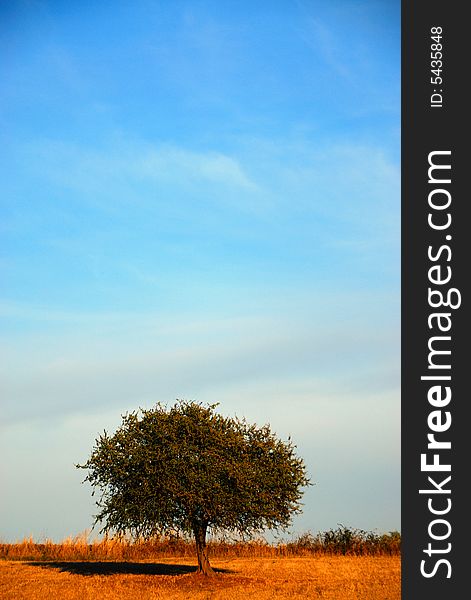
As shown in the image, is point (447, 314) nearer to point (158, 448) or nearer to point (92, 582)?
point (158, 448)

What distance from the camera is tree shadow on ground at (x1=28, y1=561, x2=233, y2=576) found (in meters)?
47.6

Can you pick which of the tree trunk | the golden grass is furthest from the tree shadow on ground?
the tree trunk

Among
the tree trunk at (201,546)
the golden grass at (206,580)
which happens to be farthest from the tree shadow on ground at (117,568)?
the tree trunk at (201,546)

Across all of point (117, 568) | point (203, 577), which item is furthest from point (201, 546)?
point (117, 568)

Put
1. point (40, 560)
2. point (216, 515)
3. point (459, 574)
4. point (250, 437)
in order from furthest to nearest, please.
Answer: point (40, 560) → point (250, 437) → point (216, 515) → point (459, 574)

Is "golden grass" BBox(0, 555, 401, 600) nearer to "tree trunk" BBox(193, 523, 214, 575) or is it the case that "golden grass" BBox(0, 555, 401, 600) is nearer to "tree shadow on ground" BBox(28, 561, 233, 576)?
"tree shadow on ground" BBox(28, 561, 233, 576)

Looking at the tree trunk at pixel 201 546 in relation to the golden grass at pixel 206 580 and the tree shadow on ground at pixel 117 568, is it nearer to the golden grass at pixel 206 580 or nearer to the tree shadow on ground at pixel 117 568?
the golden grass at pixel 206 580

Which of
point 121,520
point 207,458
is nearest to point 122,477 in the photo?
point 121,520

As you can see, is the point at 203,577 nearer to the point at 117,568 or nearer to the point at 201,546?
the point at 201,546

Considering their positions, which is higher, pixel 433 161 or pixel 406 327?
pixel 433 161

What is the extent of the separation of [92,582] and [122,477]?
20.9 feet

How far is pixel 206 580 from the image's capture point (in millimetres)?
40844

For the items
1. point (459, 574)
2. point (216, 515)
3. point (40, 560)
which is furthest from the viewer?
point (40, 560)

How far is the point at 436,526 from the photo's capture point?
21.5m
